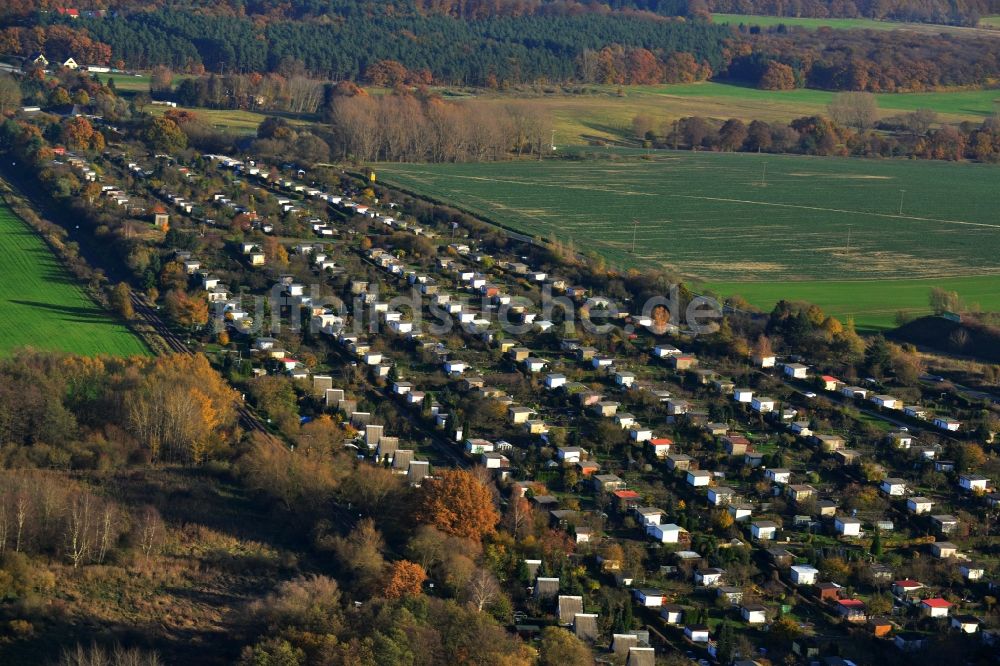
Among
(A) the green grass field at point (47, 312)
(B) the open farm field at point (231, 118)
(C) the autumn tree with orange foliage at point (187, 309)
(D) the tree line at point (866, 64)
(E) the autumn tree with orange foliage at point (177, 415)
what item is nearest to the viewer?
(E) the autumn tree with orange foliage at point (177, 415)

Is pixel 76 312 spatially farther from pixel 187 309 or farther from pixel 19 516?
pixel 19 516

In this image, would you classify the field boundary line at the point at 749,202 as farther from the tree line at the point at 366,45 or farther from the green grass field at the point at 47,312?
the tree line at the point at 366,45

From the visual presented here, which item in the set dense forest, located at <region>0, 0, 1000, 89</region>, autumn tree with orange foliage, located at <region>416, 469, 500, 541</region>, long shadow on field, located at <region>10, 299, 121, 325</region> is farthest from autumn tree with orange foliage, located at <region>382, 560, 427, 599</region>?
dense forest, located at <region>0, 0, 1000, 89</region>

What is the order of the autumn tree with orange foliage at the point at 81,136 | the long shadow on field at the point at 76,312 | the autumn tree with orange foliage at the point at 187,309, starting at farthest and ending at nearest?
the autumn tree with orange foliage at the point at 81,136 < the long shadow on field at the point at 76,312 < the autumn tree with orange foliage at the point at 187,309

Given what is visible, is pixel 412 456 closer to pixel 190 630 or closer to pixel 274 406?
pixel 274 406

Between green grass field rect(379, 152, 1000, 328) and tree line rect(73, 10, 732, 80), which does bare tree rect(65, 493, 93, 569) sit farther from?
tree line rect(73, 10, 732, 80)

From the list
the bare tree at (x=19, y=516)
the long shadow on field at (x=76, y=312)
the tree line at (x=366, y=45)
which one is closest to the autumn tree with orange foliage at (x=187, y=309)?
the long shadow on field at (x=76, y=312)
